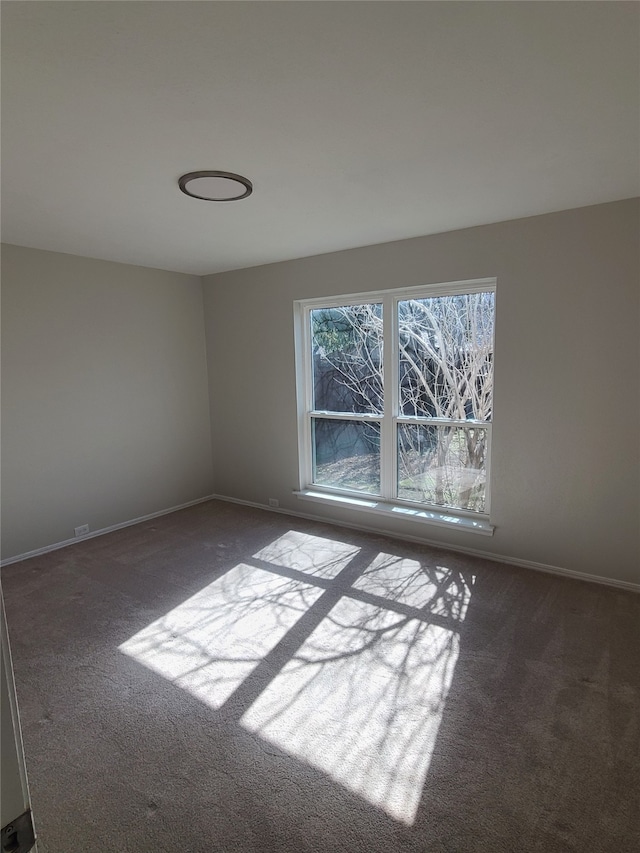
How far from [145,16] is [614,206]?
2.76 meters

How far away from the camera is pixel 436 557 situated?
351cm

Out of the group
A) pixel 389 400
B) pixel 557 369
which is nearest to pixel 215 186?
pixel 389 400

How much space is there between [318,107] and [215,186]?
875 millimetres

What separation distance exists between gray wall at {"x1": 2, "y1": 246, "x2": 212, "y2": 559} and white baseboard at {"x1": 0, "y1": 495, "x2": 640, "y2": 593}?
0.20 ft

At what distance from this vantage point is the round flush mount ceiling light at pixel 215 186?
222 centimetres

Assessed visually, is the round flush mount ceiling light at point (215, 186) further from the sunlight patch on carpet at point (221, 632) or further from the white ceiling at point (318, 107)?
the sunlight patch on carpet at point (221, 632)

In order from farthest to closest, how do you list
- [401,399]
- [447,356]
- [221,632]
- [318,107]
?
[401,399] → [447,356] → [221,632] → [318,107]

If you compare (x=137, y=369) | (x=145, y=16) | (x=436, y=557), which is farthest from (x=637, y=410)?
(x=137, y=369)

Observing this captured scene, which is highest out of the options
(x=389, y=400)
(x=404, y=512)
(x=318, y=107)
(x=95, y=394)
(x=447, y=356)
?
(x=318, y=107)

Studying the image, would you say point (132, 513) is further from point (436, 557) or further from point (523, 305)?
point (523, 305)

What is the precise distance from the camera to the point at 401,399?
12.8 ft

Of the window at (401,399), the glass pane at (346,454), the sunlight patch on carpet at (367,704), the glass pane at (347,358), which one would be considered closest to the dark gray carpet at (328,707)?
the sunlight patch on carpet at (367,704)

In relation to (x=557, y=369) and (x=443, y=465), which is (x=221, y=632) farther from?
(x=557, y=369)

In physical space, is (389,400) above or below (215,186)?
below
